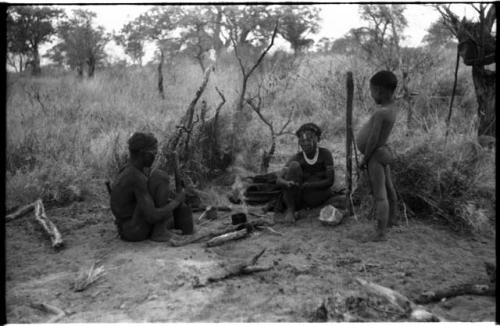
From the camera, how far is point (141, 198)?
13.4ft

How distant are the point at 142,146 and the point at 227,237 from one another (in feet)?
3.96

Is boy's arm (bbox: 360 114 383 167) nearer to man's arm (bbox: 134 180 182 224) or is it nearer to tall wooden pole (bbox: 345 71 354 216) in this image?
tall wooden pole (bbox: 345 71 354 216)

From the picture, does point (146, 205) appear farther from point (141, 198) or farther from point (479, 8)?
point (479, 8)

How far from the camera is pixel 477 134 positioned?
5.97 metres

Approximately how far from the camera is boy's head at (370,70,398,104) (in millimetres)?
3891

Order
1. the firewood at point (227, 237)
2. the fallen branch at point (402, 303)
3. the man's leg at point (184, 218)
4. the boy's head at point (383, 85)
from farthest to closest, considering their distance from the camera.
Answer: the man's leg at point (184, 218), the firewood at point (227, 237), the boy's head at point (383, 85), the fallen branch at point (402, 303)

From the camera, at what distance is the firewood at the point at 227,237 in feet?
13.8

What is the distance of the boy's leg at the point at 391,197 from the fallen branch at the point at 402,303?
1.36 m

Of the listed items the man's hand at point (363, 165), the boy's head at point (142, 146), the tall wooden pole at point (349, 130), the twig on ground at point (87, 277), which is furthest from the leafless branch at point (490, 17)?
the twig on ground at point (87, 277)

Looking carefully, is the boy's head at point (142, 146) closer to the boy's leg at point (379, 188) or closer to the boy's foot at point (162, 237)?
the boy's foot at point (162, 237)

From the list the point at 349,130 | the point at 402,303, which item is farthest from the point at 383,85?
the point at 402,303

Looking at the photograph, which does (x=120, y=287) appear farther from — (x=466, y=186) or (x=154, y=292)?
(x=466, y=186)

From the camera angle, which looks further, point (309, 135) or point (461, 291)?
point (309, 135)

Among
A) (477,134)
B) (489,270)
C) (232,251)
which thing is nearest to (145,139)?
(232,251)
